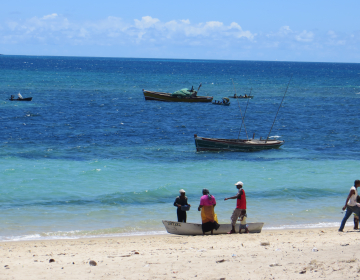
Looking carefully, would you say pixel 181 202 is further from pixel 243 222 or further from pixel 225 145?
pixel 225 145

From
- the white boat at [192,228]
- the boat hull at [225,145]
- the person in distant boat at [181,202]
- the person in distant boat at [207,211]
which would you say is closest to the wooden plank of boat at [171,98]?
the boat hull at [225,145]

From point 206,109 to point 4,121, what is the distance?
89.3ft

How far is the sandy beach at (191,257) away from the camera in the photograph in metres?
9.54

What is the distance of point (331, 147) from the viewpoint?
33969 mm

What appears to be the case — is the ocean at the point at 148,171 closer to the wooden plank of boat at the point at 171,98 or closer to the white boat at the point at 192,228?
the white boat at the point at 192,228

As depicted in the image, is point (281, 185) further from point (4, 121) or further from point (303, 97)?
point (303, 97)

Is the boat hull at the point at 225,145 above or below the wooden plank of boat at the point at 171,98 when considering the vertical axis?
below

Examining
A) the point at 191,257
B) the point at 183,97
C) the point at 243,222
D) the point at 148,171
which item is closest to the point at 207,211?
the point at 243,222

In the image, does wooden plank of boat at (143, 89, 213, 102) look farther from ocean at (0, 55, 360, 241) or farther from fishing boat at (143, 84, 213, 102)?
ocean at (0, 55, 360, 241)

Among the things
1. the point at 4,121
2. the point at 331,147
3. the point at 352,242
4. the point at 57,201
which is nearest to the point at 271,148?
the point at 331,147

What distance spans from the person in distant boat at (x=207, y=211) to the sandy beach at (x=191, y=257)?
1.12 feet

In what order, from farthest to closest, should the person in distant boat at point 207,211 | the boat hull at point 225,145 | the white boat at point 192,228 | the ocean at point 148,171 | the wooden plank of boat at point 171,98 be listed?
1. the wooden plank of boat at point 171,98
2. the boat hull at point 225,145
3. the ocean at point 148,171
4. the white boat at point 192,228
5. the person in distant boat at point 207,211

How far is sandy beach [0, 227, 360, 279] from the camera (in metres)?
9.54

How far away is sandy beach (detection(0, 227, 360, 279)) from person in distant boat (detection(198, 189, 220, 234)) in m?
0.34
